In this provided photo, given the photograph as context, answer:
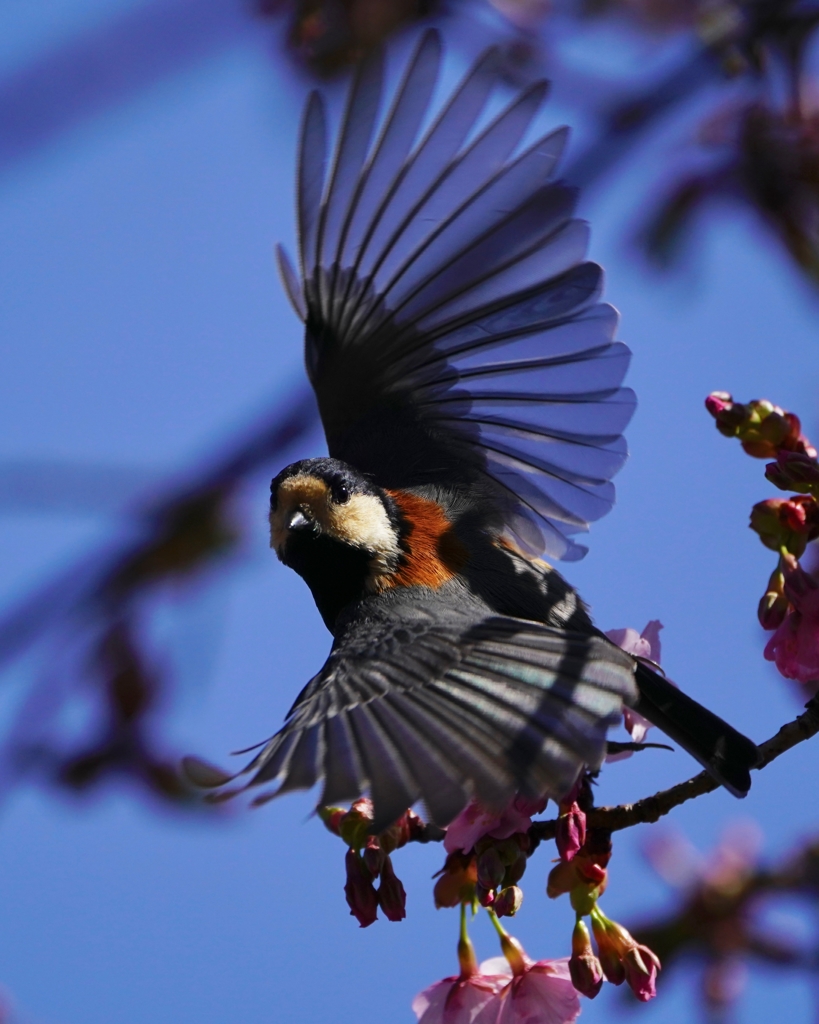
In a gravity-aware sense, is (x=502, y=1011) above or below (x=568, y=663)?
below

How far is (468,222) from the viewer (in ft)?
7.85

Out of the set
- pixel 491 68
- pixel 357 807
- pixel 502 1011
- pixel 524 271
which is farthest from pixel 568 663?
pixel 491 68

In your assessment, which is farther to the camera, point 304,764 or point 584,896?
point 584,896

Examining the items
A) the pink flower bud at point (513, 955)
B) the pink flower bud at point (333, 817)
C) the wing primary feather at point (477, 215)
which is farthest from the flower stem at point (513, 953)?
the wing primary feather at point (477, 215)

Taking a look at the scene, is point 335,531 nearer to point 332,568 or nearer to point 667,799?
point 332,568

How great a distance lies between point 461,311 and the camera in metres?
2.42

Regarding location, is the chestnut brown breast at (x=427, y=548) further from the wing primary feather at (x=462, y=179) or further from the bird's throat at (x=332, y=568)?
the wing primary feather at (x=462, y=179)

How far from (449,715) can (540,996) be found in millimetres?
477

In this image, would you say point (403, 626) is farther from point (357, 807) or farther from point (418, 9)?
point (418, 9)

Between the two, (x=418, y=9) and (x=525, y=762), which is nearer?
(x=525, y=762)

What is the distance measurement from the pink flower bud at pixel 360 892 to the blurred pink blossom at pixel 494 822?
0.14 metres

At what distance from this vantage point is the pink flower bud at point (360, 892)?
1.57m

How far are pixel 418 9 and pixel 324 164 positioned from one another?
1.56 feet

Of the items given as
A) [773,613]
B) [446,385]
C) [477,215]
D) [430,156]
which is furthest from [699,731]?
[430,156]
